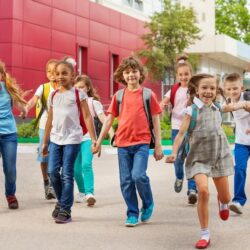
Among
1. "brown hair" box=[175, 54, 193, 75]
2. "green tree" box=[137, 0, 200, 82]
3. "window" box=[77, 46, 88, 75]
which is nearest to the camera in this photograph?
"brown hair" box=[175, 54, 193, 75]

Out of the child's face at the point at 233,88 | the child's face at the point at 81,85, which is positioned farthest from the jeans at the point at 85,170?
the child's face at the point at 233,88

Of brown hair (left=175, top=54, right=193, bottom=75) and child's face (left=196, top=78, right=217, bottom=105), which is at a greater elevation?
brown hair (left=175, top=54, right=193, bottom=75)

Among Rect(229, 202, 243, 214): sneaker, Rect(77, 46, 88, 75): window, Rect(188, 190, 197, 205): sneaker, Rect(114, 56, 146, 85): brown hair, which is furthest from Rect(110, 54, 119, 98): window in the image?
Rect(114, 56, 146, 85): brown hair

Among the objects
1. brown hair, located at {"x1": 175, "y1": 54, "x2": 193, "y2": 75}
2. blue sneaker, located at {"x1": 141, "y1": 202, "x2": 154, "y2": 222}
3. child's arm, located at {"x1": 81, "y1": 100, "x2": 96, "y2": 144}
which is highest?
brown hair, located at {"x1": 175, "y1": 54, "x2": 193, "y2": 75}

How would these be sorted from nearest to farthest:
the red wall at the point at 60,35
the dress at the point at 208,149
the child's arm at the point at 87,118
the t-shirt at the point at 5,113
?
the dress at the point at 208,149 < the child's arm at the point at 87,118 < the t-shirt at the point at 5,113 < the red wall at the point at 60,35

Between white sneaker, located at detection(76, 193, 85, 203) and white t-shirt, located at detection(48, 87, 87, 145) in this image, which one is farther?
white sneaker, located at detection(76, 193, 85, 203)

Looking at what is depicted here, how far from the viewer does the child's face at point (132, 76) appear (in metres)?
7.30

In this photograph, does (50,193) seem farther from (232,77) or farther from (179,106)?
(232,77)

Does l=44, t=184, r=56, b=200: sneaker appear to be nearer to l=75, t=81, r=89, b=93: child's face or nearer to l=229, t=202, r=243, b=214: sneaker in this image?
l=75, t=81, r=89, b=93: child's face

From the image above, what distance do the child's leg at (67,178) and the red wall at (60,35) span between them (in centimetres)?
2108

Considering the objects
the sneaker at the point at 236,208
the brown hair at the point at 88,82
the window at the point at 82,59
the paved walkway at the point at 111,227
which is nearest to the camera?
the paved walkway at the point at 111,227

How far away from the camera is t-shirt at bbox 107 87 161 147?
7199 millimetres

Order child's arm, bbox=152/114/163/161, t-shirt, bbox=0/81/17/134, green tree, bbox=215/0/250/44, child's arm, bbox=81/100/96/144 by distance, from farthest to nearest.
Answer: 1. green tree, bbox=215/0/250/44
2. t-shirt, bbox=0/81/17/134
3. child's arm, bbox=81/100/96/144
4. child's arm, bbox=152/114/163/161

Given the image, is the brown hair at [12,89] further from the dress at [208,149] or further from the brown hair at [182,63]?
the dress at [208,149]
